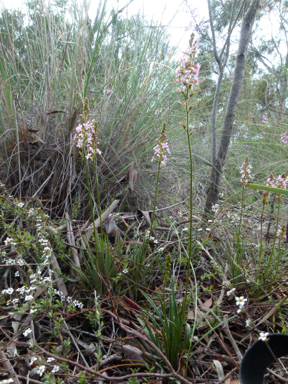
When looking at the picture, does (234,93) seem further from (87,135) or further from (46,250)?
(46,250)

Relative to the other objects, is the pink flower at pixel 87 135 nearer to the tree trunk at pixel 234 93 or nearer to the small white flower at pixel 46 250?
the small white flower at pixel 46 250

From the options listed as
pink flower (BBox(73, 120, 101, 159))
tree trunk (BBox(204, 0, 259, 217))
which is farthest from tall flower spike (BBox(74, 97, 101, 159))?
tree trunk (BBox(204, 0, 259, 217))

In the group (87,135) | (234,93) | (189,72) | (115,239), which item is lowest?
(115,239)

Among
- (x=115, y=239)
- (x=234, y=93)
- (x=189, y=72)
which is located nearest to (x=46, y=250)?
(x=115, y=239)

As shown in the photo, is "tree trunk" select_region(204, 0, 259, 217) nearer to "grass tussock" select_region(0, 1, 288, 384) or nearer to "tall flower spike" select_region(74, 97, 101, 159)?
"grass tussock" select_region(0, 1, 288, 384)

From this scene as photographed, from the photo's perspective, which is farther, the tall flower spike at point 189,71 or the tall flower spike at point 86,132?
the tall flower spike at point 86,132

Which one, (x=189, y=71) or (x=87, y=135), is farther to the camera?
(x=87, y=135)

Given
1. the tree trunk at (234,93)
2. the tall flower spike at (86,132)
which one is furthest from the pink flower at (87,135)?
the tree trunk at (234,93)

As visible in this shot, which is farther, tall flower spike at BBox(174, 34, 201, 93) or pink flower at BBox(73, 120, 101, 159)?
pink flower at BBox(73, 120, 101, 159)

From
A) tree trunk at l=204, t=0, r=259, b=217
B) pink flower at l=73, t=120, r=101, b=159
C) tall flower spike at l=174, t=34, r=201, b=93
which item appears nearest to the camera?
tall flower spike at l=174, t=34, r=201, b=93

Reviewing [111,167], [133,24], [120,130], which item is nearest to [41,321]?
[111,167]

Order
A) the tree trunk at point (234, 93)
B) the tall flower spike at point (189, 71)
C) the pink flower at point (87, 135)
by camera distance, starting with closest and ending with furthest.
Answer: the tall flower spike at point (189, 71) → the pink flower at point (87, 135) → the tree trunk at point (234, 93)

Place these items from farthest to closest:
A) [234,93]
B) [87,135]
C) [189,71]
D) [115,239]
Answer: [234,93] → [115,239] → [87,135] → [189,71]

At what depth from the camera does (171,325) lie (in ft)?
2.90
